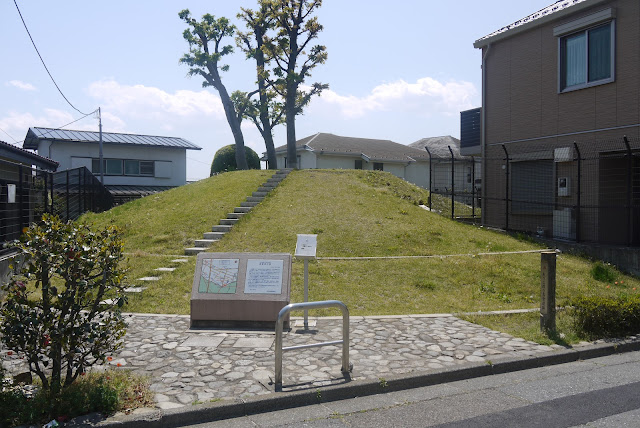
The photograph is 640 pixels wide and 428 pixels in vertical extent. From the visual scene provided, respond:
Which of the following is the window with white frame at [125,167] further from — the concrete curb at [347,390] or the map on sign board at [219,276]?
the concrete curb at [347,390]

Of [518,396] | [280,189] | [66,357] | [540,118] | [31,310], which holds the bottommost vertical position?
[518,396]

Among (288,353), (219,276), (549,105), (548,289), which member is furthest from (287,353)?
(549,105)

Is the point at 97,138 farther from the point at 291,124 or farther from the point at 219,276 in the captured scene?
the point at 219,276

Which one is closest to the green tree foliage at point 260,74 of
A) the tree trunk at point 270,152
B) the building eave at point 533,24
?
the tree trunk at point 270,152

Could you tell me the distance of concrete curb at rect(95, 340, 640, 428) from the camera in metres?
Result: 4.53

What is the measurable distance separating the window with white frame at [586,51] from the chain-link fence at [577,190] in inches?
69.5

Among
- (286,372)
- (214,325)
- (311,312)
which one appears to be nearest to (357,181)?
(311,312)

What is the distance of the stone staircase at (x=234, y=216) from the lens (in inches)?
533

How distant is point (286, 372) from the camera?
572cm

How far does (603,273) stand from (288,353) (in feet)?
26.8

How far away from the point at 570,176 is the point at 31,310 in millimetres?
13890

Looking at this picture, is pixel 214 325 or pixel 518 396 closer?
pixel 518 396

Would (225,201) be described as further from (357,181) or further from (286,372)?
(286,372)

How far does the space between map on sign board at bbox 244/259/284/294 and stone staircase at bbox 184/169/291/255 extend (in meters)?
5.36
